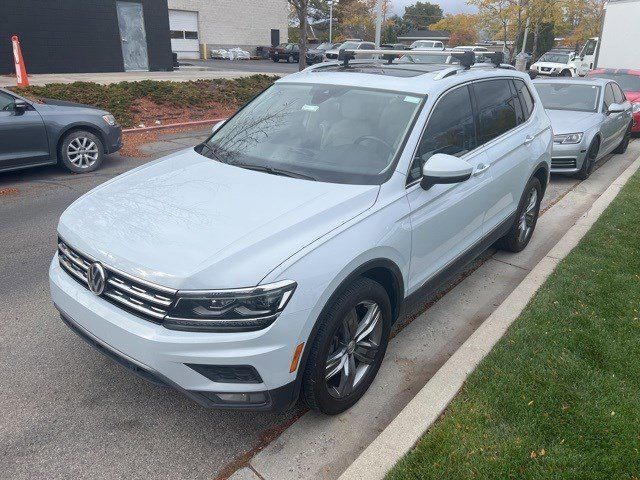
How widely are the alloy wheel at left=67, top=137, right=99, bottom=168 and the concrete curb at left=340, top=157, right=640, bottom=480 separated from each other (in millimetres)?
6988

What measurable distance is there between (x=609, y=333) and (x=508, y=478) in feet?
5.79

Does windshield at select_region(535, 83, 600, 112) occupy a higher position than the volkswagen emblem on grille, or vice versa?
windshield at select_region(535, 83, 600, 112)

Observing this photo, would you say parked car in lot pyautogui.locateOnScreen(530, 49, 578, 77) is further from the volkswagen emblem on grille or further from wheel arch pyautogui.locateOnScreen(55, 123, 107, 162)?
the volkswagen emblem on grille

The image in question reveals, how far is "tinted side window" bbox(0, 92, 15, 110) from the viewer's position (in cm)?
768

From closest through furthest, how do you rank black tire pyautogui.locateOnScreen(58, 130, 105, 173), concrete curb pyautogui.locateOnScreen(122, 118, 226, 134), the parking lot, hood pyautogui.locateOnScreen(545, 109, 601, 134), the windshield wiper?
the parking lot → the windshield wiper → black tire pyautogui.locateOnScreen(58, 130, 105, 173) → hood pyautogui.locateOnScreen(545, 109, 601, 134) → concrete curb pyautogui.locateOnScreen(122, 118, 226, 134)

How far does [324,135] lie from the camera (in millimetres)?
3750

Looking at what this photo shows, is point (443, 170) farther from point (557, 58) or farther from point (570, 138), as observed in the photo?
point (557, 58)

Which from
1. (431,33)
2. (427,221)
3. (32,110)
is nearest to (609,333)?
(427,221)

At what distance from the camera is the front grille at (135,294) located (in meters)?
2.53

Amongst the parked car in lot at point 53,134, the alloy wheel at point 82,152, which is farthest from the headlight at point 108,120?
the alloy wheel at point 82,152

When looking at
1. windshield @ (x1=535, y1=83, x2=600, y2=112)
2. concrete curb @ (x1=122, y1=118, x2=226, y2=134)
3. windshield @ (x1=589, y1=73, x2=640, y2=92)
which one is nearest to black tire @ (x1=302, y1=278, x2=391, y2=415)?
windshield @ (x1=535, y1=83, x2=600, y2=112)

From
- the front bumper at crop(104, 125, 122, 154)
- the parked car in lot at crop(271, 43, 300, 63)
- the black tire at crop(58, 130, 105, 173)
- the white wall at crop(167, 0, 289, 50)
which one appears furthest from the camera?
the white wall at crop(167, 0, 289, 50)

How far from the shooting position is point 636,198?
7.19 meters

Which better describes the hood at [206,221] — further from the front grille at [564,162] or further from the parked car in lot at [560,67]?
the parked car in lot at [560,67]
